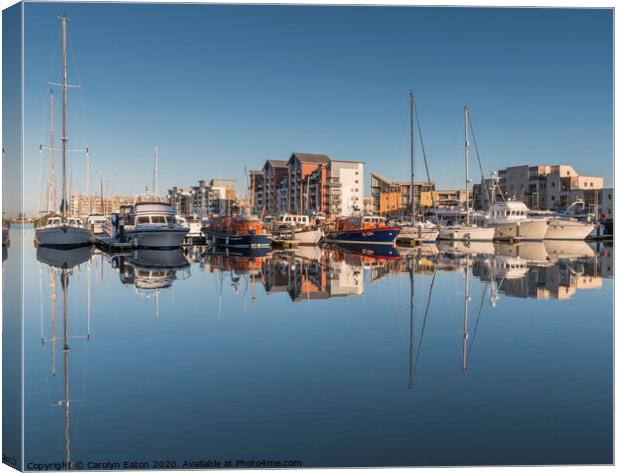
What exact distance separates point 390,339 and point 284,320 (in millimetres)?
2796

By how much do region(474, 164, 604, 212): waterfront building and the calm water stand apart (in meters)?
60.7

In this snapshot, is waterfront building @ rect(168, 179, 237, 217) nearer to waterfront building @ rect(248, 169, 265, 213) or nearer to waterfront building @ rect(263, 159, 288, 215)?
waterfront building @ rect(248, 169, 265, 213)

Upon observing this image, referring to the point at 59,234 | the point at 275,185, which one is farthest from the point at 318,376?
the point at 275,185

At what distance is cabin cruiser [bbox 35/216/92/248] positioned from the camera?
35.9 m

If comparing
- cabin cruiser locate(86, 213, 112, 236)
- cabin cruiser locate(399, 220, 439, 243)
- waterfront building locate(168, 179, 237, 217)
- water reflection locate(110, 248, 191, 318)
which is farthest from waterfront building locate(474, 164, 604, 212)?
waterfront building locate(168, 179, 237, 217)

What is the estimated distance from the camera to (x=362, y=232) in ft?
144

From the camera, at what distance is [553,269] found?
24266 mm

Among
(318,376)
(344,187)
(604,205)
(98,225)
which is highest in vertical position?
(344,187)


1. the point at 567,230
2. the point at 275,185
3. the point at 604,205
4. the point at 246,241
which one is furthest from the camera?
the point at 275,185

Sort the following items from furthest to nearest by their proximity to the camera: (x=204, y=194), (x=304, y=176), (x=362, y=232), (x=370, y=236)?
(x=204, y=194) < (x=304, y=176) < (x=362, y=232) < (x=370, y=236)

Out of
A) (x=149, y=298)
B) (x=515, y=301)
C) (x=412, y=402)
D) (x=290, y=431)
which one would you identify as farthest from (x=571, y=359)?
(x=149, y=298)

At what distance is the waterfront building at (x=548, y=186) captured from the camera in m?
75.8

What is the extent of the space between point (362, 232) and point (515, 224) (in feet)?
48.2

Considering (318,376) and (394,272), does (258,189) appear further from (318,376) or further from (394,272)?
(318,376)
